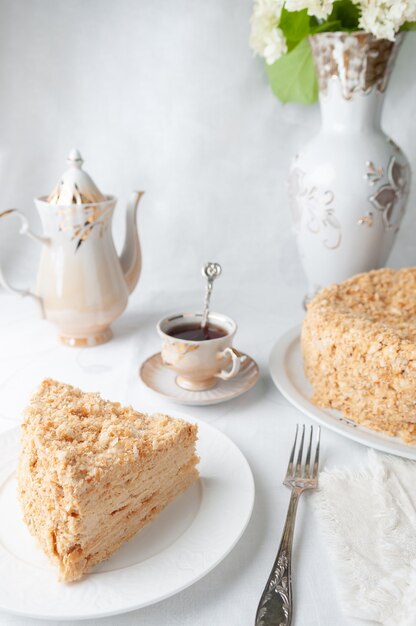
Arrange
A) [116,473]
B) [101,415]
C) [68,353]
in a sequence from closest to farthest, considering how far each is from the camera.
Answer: [116,473] → [101,415] → [68,353]

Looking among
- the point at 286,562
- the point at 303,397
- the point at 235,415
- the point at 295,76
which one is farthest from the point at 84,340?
the point at 295,76

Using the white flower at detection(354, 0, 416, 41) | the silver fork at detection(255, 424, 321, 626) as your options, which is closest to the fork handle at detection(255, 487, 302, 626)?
the silver fork at detection(255, 424, 321, 626)

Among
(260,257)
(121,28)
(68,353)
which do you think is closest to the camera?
(68,353)

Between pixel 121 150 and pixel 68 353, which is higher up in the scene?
pixel 121 150

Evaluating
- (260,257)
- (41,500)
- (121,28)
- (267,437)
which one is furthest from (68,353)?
(121,28)

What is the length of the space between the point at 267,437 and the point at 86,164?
3.88 ft

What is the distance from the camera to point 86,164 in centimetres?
199

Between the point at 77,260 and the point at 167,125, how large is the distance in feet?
2.29

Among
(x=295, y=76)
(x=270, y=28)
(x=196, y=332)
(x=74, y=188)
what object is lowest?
(x=196, y=332)

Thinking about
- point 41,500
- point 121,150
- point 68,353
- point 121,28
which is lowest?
point 68,353

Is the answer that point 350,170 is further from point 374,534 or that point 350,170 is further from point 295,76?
point 374,534

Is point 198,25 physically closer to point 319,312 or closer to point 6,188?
point 6,188

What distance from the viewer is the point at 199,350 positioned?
1258 mm

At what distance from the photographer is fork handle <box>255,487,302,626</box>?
782 millimetres
